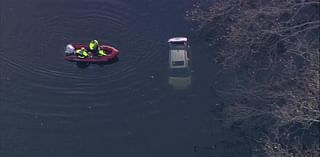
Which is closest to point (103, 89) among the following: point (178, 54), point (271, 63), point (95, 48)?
point (95, 48)

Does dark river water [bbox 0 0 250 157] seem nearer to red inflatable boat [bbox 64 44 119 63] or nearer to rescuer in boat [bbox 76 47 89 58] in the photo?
red inflatable boat [bbox 64 44 119 63]

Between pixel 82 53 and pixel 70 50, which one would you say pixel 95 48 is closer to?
pixel 82 53

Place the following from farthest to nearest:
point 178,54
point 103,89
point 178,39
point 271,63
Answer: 1. point 178,39
2. point 178,54
3. point 103,89
4. point 271,63

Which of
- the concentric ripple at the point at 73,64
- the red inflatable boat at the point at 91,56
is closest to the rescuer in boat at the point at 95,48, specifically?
the red inflatable boat at the point at 91,56

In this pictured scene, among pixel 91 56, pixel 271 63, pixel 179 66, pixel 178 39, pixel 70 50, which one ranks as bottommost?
pixel 179 66

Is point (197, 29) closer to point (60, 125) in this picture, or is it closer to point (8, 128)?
point (60, 125)

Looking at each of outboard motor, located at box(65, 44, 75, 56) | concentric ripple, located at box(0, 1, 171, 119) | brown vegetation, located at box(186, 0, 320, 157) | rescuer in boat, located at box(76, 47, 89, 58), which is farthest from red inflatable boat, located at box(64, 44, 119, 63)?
brown vegetation, located at box(186, 0, 320, 157)
